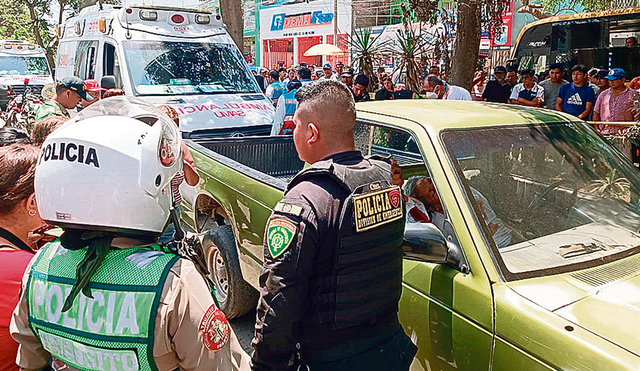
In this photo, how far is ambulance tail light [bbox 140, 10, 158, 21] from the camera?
7.99m

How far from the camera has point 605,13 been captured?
11250mm

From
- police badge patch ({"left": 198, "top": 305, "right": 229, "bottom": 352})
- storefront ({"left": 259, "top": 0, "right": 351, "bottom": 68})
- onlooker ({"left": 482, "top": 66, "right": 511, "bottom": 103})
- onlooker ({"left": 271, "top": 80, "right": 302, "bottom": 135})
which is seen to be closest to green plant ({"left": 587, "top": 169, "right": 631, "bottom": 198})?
police badge patch ({"left": 198, "top": 305, "right": 229, "bottom": 352})

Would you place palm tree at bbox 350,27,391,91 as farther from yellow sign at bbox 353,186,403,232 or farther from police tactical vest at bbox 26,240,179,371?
police tactical vest at bbox 26,240,179,371

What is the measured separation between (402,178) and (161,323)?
2350 millimetres

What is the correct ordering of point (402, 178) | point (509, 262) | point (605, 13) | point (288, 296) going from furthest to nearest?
point (605, 13) → point (402, 178) → point (509, 262) → point (288, 296)

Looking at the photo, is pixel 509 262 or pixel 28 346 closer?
pixel 28 346

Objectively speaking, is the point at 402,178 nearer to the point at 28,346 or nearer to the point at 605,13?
the point at 28,346

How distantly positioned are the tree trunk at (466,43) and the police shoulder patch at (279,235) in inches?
265

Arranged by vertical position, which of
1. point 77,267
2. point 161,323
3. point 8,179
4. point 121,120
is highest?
point 121,120

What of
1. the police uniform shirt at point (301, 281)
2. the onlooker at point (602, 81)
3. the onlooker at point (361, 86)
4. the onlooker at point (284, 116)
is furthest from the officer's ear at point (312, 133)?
the onlooker at point (602, 81)

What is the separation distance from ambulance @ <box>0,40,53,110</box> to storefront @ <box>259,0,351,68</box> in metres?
16.3

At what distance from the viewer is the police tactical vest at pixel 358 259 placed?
5.81 ft

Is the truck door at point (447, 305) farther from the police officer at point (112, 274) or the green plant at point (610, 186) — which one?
the police officer at point (112, 274)

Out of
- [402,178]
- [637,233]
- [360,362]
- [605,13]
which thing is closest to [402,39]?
[605,13]
